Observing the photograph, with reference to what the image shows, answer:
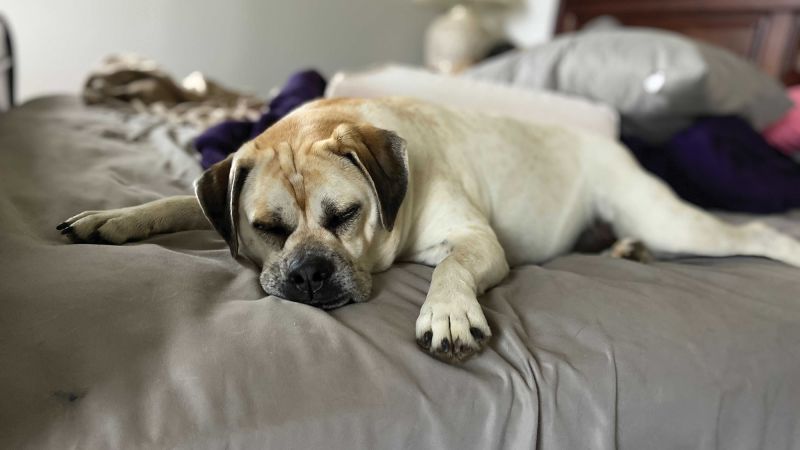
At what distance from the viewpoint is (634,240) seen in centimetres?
210

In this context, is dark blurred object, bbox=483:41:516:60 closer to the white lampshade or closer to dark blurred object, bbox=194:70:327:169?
the white lampshade

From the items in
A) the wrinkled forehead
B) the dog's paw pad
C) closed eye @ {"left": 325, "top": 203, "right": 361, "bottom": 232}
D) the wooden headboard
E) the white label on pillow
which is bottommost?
the dog's paw pad

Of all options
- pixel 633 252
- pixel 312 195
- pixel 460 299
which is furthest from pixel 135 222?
pixel 633 252

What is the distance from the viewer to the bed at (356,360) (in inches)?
36.6

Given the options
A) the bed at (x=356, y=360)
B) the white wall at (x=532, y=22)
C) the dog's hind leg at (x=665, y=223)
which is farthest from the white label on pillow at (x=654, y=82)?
the white wall at (x=532, y=22)

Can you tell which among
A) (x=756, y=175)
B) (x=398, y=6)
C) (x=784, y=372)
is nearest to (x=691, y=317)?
(x=784, y=372)

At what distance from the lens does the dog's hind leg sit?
1.96m

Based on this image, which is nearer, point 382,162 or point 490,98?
point 382,162

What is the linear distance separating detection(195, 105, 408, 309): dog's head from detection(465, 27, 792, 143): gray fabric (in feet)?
→ 5.54

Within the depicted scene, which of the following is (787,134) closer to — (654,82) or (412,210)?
(654,82)

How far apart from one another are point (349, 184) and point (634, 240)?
1.16 m

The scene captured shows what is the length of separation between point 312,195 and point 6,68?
2.91m

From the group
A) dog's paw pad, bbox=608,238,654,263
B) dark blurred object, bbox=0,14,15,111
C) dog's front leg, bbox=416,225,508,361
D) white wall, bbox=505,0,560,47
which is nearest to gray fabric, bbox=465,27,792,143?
dog's paw pad, bbox=608,238,654,263

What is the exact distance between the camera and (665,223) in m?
2.12
